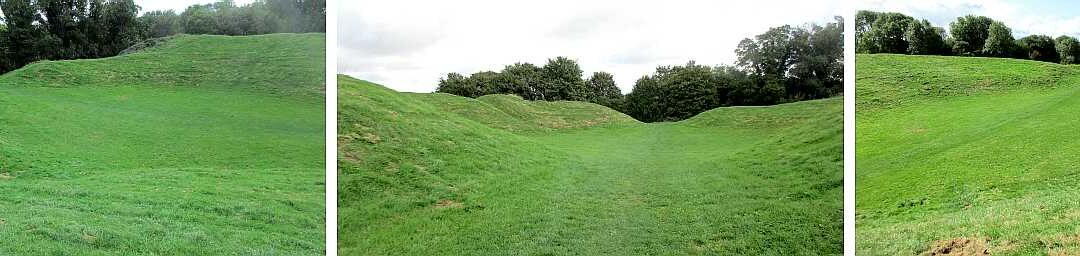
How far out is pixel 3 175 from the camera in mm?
3727

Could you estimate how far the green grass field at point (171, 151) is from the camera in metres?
3.55

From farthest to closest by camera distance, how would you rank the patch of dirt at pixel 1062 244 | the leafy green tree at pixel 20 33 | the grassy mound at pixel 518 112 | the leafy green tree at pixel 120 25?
the leafy green tree at pixel 120 25 < the leafy green tree at pixel 20 33 < the grassy mound at pixel 518 112 < the patch of dirt at pixel 1062 244

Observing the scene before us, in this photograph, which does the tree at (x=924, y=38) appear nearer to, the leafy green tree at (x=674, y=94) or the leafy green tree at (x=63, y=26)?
the leafy green tree at (x=674, y=94)

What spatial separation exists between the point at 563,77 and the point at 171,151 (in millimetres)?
2327

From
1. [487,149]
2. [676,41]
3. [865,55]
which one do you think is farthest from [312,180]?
[865,55]

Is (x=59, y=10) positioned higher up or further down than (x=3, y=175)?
higher up

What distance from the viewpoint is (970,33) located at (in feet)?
11.5

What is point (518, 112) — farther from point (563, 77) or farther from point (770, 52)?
point (770, 52)

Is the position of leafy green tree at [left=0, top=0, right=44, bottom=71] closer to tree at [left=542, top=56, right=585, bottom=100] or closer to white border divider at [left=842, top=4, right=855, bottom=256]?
tree at [left=542, top=56, right=585, bottom=100]

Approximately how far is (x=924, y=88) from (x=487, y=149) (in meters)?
2.06

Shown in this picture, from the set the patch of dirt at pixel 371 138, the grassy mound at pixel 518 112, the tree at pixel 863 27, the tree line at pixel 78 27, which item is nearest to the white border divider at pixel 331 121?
the patch of dirt at pixel 371 138

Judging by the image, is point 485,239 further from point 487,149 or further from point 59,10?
point 59,10

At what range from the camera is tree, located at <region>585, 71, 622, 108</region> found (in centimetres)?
341

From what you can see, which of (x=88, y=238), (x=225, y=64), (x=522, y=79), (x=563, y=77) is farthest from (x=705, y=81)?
(x=225, y=64)
